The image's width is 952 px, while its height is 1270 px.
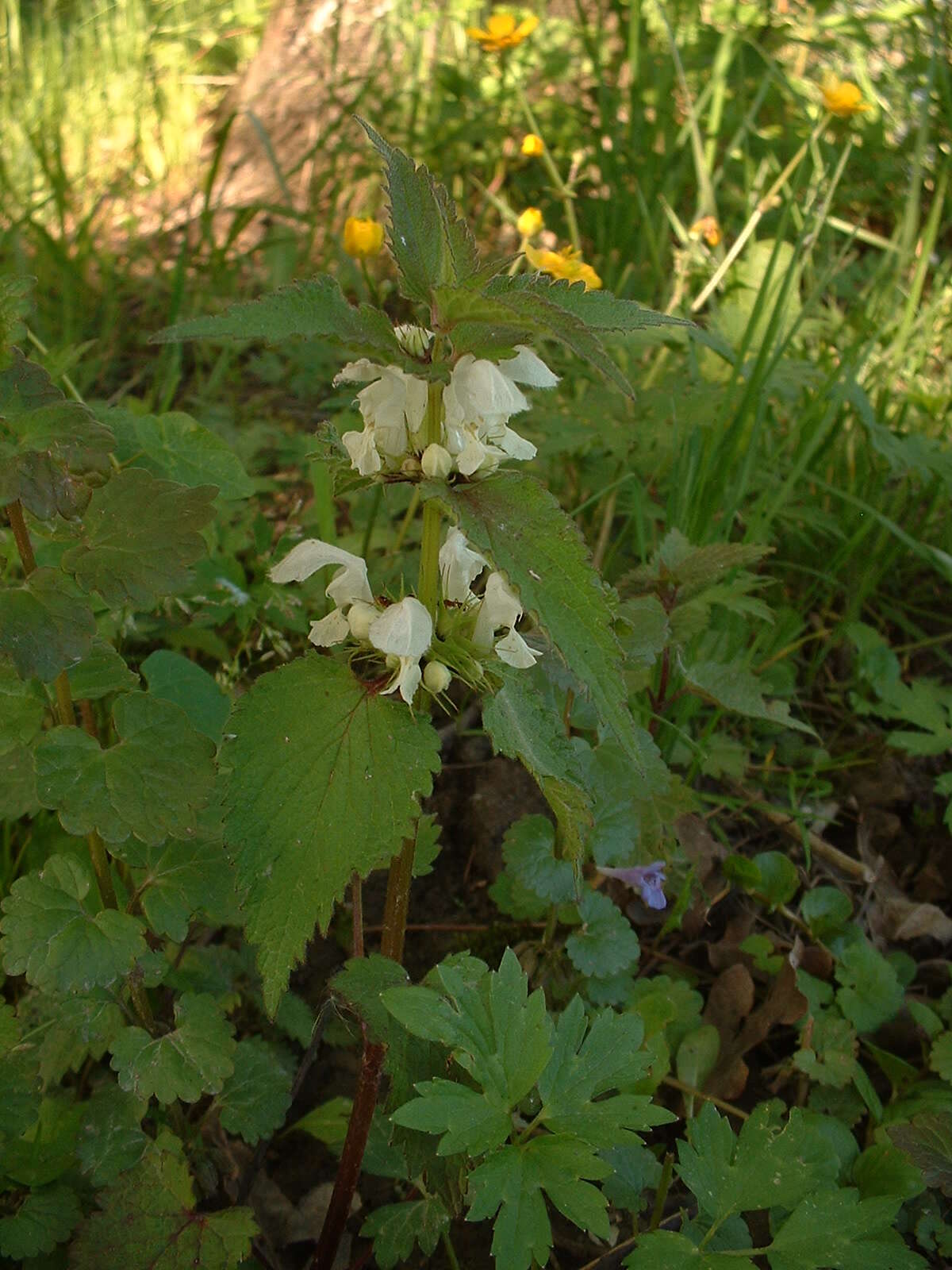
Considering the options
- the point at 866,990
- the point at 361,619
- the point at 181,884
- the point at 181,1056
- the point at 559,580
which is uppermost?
the point at 559,580

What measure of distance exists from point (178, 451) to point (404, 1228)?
99 centimetres

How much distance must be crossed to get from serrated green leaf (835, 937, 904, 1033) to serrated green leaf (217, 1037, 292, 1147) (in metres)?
0.74

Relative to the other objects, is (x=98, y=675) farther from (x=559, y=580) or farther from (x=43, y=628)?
(x=559, y=580)

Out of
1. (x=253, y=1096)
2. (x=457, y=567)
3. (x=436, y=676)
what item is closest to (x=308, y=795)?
(x=436, y=676)

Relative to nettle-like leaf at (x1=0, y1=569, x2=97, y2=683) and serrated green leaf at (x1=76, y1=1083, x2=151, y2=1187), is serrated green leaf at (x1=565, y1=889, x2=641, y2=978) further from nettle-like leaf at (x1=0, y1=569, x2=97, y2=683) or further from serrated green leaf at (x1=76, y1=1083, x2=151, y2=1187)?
nettle-like leaf at (x1=0, y1=569, x2=97, y2=683)

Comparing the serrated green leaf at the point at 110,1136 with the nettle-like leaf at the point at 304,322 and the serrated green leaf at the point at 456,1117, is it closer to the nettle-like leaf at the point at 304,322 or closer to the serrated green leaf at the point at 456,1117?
the serrated green leaf at the point at 456,1117

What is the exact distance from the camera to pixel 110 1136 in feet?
3.50

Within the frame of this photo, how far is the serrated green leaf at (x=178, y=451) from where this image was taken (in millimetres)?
1407

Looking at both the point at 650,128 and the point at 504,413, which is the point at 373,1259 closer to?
the point at 504,413

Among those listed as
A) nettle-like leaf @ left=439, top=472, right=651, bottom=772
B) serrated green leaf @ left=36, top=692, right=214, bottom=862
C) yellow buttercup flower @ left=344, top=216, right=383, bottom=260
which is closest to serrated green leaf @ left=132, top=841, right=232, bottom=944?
serrated green leaf @ left=36, top=692, right=214, bottom=862

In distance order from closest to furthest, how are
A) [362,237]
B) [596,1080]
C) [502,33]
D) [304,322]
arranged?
[304,322] → [596,1080] → [362,237] → [502,33]

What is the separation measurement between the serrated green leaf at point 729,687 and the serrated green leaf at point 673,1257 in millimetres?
595

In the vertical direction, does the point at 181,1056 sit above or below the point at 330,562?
below

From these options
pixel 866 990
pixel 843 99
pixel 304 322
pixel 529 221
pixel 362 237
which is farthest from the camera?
pixel 843 99
